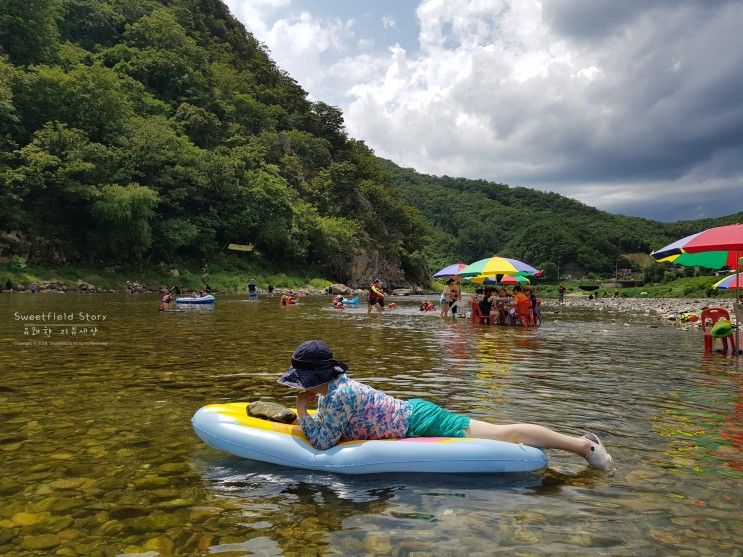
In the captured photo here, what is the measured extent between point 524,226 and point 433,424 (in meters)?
151

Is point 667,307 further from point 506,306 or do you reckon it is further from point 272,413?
point 272,413

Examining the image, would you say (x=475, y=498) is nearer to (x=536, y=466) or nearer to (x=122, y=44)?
(x=536, y=466)

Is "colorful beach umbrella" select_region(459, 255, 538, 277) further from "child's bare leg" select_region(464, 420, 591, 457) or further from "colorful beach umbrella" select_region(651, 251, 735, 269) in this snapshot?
"child's bare leg" select_region(464, 420, 591, 457)

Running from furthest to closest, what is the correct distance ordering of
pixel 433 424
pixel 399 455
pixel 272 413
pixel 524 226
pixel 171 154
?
pixel 524 226 < pixel 171 154 < pixel 272 413 < pixel 433 424 < pixel 399 455

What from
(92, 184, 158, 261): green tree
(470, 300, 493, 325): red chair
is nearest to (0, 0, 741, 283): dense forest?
(92, 184, 158, 261): green tree

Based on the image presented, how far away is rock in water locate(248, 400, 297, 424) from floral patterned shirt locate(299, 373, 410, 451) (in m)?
0.44

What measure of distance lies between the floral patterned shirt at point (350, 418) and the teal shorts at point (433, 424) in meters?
0.09

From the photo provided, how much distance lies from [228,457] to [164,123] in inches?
2092

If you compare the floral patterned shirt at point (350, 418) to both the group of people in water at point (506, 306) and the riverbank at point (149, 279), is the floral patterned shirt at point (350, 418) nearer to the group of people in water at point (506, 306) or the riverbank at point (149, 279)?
the group of people in water at point (506, 306)

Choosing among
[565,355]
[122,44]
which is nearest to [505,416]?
[565,355]

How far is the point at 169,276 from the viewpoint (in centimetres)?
4541

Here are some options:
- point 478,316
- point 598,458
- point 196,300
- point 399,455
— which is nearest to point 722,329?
point 598,458

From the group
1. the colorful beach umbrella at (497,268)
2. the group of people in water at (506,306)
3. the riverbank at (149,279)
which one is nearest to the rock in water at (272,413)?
the colorful beach umbrella at (497,268)

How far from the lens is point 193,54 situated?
69125mm
